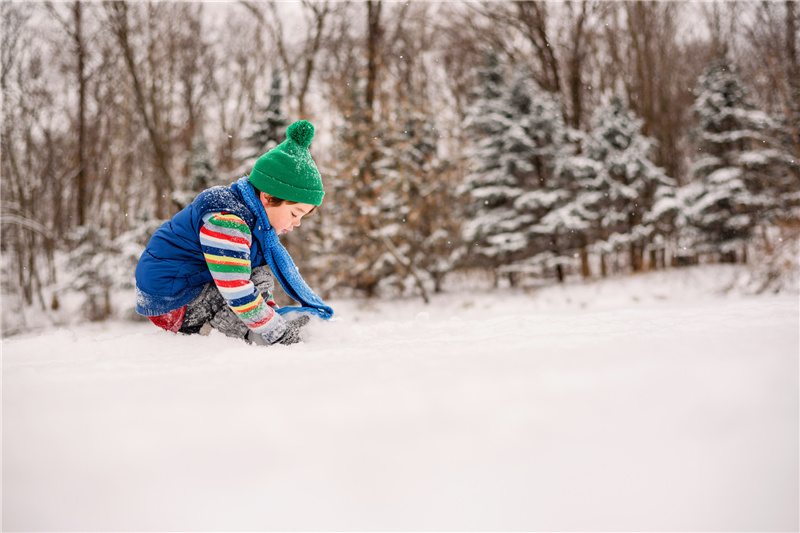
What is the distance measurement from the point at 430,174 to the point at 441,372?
32.3 feet

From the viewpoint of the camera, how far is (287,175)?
1.74m

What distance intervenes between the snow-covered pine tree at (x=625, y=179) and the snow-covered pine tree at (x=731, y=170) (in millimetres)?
798

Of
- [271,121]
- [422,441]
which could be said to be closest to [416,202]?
[271,121]

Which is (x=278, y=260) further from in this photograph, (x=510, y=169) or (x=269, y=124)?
(x=510, y=169)

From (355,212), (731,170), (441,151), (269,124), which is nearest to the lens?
(269,124)

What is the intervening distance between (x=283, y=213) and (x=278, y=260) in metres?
0.20

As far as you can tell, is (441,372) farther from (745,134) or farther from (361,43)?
(361,43)

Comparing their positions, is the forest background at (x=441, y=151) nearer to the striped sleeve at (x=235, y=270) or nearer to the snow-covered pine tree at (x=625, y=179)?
the snow-covered pine tree at (x=625, y=179)

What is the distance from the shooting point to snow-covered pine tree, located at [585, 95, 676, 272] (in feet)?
32.1

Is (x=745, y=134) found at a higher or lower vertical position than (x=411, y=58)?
lower

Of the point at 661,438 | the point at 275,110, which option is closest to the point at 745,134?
the point at 275,110

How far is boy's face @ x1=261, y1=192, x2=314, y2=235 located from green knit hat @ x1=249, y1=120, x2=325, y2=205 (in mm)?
37

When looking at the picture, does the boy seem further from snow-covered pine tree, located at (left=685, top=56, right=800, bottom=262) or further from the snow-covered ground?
snow-covered pine tree, located at (left=685, top=56, right=800, bottom=262)

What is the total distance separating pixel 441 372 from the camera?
947 millimetres
